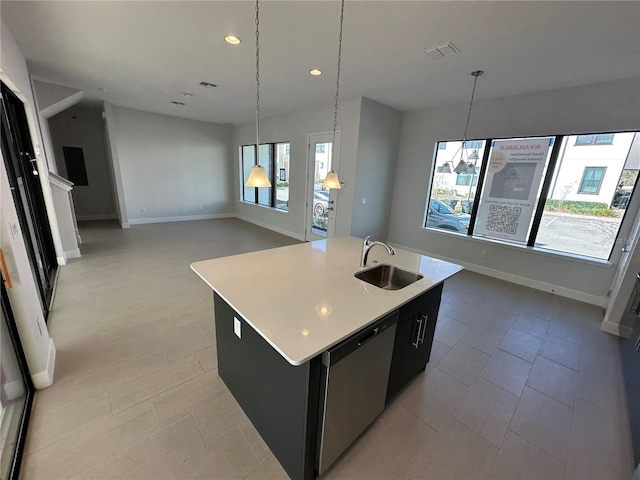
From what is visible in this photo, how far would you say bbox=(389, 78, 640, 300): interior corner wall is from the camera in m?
3.08

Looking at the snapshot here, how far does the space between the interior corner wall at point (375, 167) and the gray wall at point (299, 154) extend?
0.13 meters

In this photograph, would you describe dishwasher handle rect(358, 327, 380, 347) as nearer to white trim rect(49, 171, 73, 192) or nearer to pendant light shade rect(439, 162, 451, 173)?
pendant light shade rect(439, 162, 451, 173)

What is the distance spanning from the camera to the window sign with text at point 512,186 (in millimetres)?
3691

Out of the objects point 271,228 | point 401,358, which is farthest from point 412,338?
point 271,228

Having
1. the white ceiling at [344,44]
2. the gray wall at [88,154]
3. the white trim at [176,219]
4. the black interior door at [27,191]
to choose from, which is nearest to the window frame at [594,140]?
the white ceiling at [344,44]

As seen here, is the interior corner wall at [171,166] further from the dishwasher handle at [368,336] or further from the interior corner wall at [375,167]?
the dishwasher handle at [368,336]

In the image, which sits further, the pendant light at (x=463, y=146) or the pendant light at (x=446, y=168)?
the pendant light at (x=446, y=168)

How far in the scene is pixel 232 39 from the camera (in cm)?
251

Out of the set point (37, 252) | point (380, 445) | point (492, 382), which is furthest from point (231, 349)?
point (37, 252)

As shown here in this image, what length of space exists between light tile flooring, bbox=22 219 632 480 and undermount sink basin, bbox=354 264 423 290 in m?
0.79

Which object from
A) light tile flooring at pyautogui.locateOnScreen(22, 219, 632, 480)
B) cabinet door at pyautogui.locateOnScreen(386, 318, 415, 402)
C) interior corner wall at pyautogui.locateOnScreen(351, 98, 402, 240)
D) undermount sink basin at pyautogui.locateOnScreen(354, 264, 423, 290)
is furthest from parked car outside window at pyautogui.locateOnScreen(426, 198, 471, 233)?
cabinet door at pyautogui.locateOnScreen(386, 318, 415, 402)

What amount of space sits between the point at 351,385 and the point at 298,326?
1.42 ft

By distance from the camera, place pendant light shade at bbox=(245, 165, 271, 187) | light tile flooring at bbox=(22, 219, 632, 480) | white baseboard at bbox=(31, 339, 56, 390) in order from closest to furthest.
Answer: light tile flooring at bbox=(22, 219, 632, 480)
white baseboard at bbox=(31, 339, 56, 390)
pendant light shade at bbox=(245, 165, 271, 187)

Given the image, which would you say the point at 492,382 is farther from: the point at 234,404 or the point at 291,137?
the point at 291,137
